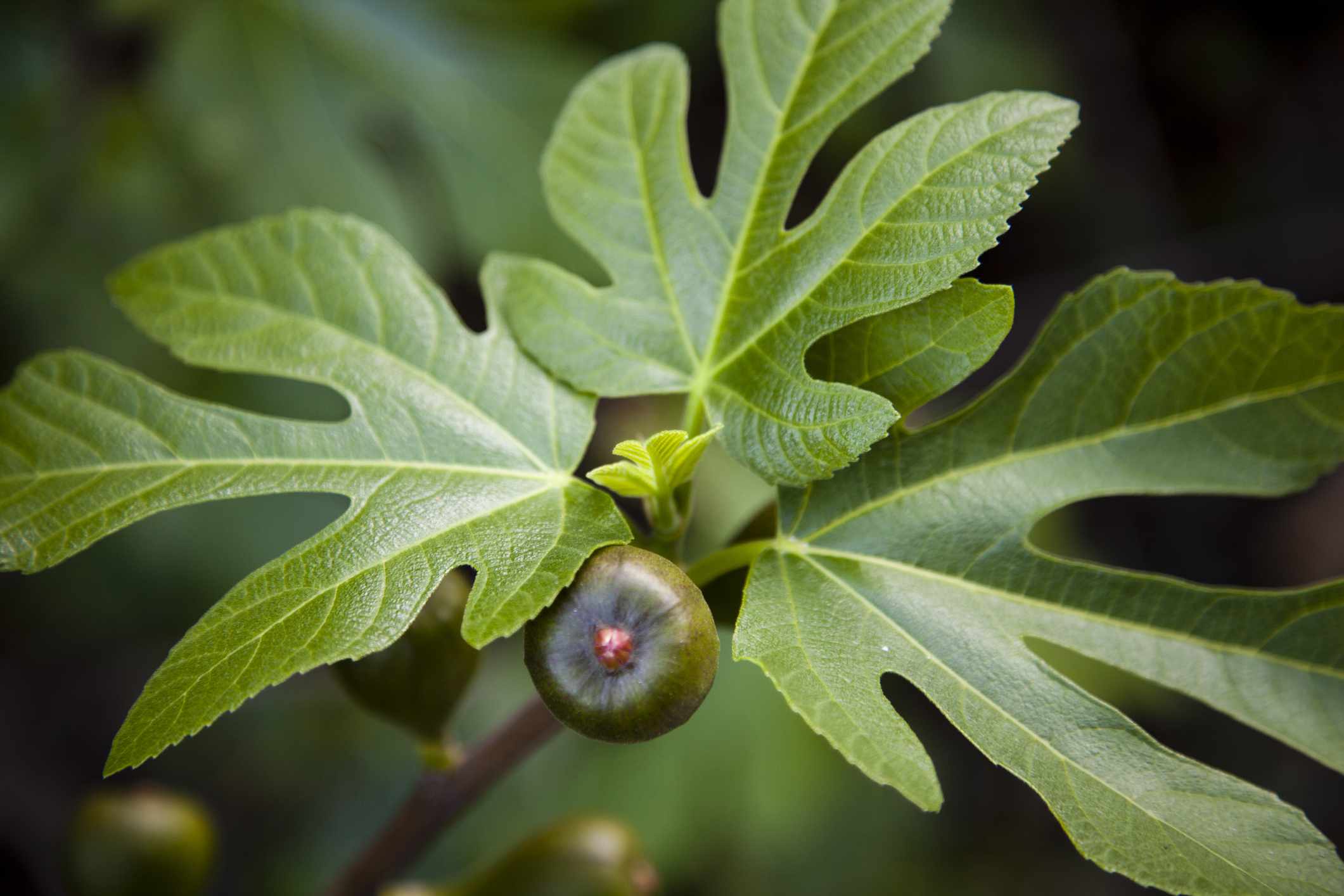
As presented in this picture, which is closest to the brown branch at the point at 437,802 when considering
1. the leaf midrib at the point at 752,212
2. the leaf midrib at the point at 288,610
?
the leaf midrib at the point at 288,610

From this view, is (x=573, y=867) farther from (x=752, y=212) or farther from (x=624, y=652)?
(x=752, y=212)

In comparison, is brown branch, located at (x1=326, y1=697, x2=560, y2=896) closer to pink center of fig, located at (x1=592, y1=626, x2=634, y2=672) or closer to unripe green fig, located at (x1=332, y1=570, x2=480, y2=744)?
unripe green fig, located at (x1=332, y1=570, x2=480, y2=744)

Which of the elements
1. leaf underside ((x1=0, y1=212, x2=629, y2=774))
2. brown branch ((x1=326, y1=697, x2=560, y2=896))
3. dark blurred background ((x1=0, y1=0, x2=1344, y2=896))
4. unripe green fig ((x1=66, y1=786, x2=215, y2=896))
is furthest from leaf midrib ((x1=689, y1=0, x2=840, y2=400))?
dark blurred background ((x1=0, y1=0, x2=1344, y2=896))

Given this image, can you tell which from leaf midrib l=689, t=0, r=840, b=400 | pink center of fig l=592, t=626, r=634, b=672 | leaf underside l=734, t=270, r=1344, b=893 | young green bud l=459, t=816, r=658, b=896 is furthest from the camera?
young green bud l=459, t=816, r=658, b=896

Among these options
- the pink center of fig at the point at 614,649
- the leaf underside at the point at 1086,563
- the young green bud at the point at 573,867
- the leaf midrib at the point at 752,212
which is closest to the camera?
the pink center of fig at the point at 614,649

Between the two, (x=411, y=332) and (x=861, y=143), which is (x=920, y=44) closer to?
(x=411, y=332)

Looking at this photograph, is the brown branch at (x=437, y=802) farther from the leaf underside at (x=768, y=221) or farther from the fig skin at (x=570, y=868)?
the leaf underside at (x=768, y=221)

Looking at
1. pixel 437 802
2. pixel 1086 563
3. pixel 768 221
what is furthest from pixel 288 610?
pixel 1086 563
